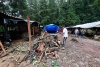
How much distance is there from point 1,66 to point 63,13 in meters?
38.2

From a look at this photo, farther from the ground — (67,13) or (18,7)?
(18,7)

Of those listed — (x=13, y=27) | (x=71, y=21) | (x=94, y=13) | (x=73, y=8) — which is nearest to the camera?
(x=13, y=27)

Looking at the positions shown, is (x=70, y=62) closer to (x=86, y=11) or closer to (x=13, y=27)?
(x=13, y=27)

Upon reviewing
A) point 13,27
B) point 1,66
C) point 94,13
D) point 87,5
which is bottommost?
point 1,66

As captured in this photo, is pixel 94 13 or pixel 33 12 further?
pixel 33 12

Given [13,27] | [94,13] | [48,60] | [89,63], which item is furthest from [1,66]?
[94,13]

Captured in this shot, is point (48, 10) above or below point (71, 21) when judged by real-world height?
above

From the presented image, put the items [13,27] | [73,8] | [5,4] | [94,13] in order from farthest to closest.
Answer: [73,8] < [94,13] < [5,4] < [13,27]

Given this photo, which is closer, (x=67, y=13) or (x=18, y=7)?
(x=18, y=7)

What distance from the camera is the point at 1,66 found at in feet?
19.1

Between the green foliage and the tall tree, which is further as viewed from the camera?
the green foliage

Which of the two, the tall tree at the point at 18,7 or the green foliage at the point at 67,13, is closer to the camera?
the tall tree at the point at 18,7

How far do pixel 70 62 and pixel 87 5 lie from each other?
41.5 meters

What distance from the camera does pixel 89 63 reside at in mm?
5848
